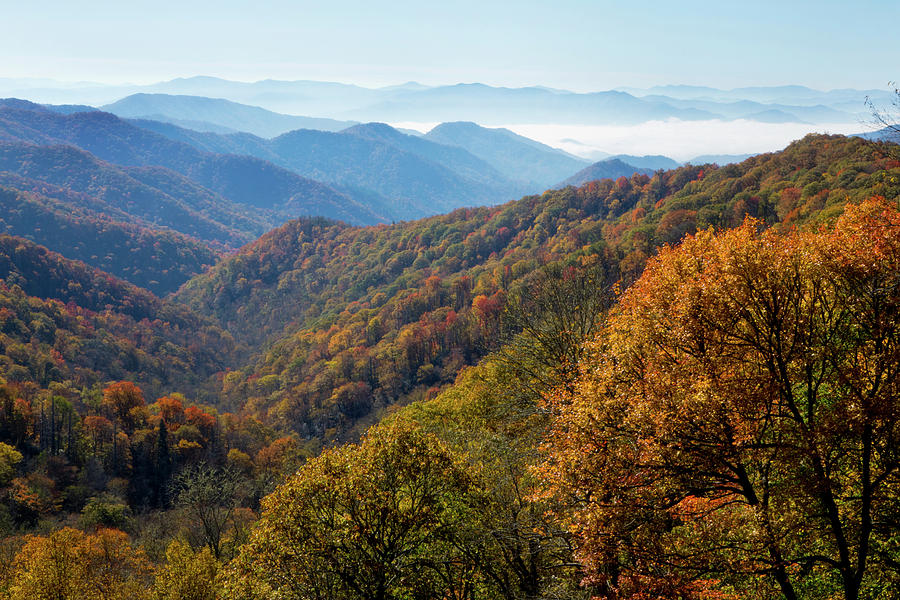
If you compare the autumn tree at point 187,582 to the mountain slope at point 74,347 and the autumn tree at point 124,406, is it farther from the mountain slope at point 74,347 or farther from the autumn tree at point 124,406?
the mountain slope at point 74,347

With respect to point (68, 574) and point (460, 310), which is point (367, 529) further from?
point (460, 310)

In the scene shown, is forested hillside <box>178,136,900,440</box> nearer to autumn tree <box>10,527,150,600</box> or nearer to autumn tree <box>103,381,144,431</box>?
autumn tree <box>103,381,144,431</box>

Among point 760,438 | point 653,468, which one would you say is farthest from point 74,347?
Result: point 760,438

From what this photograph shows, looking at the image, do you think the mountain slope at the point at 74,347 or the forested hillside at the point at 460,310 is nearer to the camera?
the forested hillside at the point at 460,310

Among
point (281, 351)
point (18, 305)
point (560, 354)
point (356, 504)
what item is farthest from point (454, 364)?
point (18, 305)

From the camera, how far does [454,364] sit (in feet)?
409

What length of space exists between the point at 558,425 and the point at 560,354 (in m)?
14.7

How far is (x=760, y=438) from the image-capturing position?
41.5 ft

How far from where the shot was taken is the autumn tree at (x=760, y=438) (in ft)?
38.5

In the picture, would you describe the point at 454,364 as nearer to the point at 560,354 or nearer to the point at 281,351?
the point at 281,351

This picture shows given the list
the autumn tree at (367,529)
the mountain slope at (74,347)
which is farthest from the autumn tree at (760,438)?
the mountain slope at (74,347)

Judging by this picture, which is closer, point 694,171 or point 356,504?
point 356,504

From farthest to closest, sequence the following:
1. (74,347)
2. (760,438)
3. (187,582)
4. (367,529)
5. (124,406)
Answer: (74,347)
(124,406)
(187,582)
(367,529)
(760,438)

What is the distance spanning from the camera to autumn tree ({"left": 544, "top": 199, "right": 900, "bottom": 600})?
11.7m
